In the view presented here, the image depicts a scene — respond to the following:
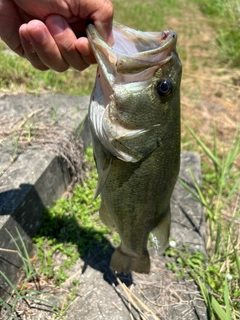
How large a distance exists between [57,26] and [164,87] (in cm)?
61

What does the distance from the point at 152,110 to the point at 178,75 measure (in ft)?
0.68

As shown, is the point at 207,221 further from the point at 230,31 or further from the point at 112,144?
the point at 230,31

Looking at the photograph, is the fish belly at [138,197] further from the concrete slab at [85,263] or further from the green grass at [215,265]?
the green grass at [215,265]

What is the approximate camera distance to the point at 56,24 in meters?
1.88

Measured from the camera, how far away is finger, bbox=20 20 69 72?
1.82m

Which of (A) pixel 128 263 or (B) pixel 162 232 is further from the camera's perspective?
(A) pixel 128 263

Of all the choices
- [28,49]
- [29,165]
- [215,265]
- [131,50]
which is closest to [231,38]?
[215,265]

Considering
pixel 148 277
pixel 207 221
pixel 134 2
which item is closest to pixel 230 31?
pixel 134 2

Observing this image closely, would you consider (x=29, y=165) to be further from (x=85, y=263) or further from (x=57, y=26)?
(x=57, y=26)

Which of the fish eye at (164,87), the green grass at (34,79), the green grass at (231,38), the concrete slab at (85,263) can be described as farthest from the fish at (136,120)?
the green grass at (231,38)

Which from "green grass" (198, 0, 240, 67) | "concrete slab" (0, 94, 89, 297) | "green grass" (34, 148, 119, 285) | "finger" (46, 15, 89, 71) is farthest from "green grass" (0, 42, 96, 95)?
"green grass" (198, 0, 240, 67)

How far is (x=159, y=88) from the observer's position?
181 centimetres

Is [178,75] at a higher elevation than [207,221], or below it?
Answer: higher

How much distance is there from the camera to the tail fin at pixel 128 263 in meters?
2.41
